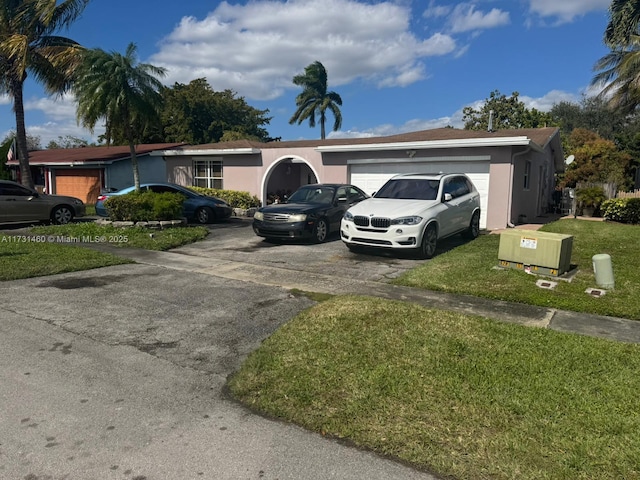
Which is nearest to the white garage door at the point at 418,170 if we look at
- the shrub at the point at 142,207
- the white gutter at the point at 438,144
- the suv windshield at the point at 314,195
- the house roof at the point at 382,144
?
the white gutter at the point at 438,144

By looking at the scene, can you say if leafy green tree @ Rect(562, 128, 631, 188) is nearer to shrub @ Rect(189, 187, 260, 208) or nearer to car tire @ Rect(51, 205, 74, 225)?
shrub @ Rect(189, 187, 260, 208)

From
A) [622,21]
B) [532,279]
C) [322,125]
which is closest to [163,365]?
[532,279]

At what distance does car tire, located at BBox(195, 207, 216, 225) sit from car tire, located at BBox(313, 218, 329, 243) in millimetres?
5344

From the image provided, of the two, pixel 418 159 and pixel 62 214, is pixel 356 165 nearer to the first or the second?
pixel 418 159

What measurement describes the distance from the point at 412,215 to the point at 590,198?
11619 mm

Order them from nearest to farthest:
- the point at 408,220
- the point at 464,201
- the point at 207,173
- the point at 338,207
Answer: the point at 408,220
the point at 464,201
the point at 338,207
the point at 207,173

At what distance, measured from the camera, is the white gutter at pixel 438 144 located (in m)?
12.9

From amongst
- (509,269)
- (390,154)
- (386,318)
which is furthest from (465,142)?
(386,318)

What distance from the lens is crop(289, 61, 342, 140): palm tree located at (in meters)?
41.1

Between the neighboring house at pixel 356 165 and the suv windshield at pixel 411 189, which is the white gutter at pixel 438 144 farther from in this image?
the suv windshield at pixel 411 189

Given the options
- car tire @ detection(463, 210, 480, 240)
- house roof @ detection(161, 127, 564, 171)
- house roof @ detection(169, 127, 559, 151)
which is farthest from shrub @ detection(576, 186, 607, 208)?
car tire @ detection(463, 210, 480, 240)

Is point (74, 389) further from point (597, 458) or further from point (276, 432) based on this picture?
point (597, 458)

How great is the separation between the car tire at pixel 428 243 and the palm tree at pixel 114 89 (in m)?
12.1

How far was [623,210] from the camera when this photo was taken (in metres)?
15.0
